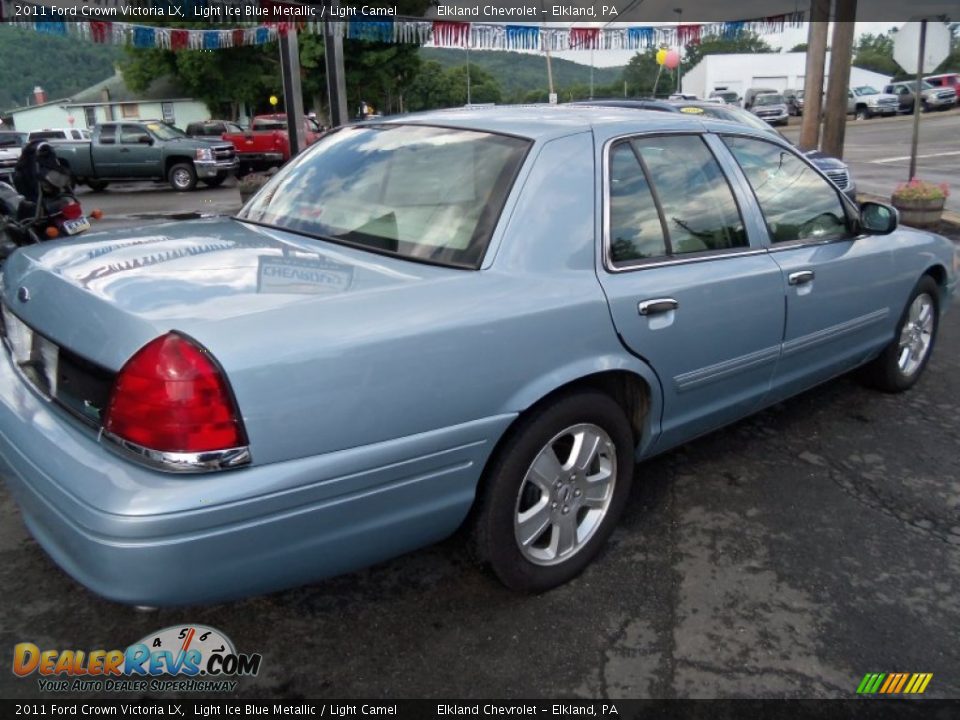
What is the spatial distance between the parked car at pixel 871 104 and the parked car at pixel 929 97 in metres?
0.60

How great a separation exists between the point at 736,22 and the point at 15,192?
37.9ft

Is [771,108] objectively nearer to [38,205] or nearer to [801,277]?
[38,205]

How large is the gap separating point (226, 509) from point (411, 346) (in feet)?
2.08

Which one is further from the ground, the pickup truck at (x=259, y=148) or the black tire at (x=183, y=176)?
the pickup truck at (x=259, y=148)

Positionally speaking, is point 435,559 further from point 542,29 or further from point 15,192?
point 542,29

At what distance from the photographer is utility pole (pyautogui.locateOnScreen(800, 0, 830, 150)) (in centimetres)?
1342

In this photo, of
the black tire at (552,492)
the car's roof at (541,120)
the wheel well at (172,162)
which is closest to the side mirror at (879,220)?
the car's roof at (541,120)

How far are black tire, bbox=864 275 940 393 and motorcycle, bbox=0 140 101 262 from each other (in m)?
6.43

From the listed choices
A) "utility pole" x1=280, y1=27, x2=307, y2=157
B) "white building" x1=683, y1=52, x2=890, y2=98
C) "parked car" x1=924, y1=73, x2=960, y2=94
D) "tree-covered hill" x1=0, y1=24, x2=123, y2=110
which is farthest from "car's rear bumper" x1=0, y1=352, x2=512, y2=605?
"tree-covered hill" x1=0, y1=24, x2=123, y2=110

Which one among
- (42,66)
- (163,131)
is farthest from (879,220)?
(42,66)

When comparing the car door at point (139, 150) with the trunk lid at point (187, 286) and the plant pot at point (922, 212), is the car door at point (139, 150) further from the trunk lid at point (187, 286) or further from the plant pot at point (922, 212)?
the trunk lid at point (187, 286)

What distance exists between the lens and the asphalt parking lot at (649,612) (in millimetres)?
2344

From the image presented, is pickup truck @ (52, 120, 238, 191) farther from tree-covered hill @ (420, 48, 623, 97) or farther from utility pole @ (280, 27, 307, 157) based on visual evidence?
tree-covered hill @ (420, 48, 623, 97)

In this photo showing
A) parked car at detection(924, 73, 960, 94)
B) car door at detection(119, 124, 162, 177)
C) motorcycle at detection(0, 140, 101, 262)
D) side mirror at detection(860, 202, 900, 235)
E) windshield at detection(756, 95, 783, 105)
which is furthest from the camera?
parked car at detection(924, 73, 960, 94)
